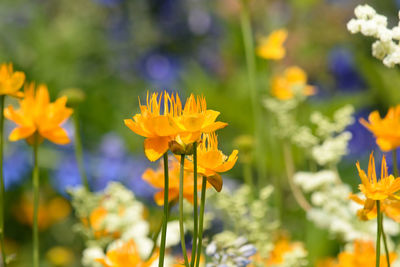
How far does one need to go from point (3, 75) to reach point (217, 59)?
2.08 meters

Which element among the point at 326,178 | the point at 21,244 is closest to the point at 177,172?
the point at 326,178

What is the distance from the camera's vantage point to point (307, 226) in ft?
2.31

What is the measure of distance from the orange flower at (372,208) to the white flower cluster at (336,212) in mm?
160

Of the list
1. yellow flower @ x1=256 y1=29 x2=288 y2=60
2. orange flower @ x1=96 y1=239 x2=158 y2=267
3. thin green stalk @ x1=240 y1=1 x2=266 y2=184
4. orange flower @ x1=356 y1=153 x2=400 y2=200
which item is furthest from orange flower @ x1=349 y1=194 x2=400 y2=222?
yellow flower @ x1=256 y1=29 x2=288 y2=60

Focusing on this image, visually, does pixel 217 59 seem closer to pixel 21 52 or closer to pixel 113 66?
pixel 113 66

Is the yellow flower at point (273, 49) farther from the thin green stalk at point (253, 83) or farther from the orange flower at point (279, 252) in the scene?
the orange flower at point (279, 252)

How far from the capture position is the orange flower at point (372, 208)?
353 mm

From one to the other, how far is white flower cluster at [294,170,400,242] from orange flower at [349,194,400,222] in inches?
6.3

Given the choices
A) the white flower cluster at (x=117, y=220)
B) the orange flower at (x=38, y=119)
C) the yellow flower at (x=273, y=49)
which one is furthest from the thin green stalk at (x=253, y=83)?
the orange flower at (x=38, y=119)

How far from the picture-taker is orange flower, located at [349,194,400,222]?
0.35 metres

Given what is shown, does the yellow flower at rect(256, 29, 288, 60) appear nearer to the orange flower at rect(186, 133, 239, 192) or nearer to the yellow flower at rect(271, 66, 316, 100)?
the yellow flower at rect(271, 66, 316, 100)

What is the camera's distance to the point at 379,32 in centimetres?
38

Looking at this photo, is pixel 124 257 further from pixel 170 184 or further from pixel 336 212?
pixel 336 212

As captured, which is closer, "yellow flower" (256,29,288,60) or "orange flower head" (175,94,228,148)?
"orange flower head" (175,94,228,148)
